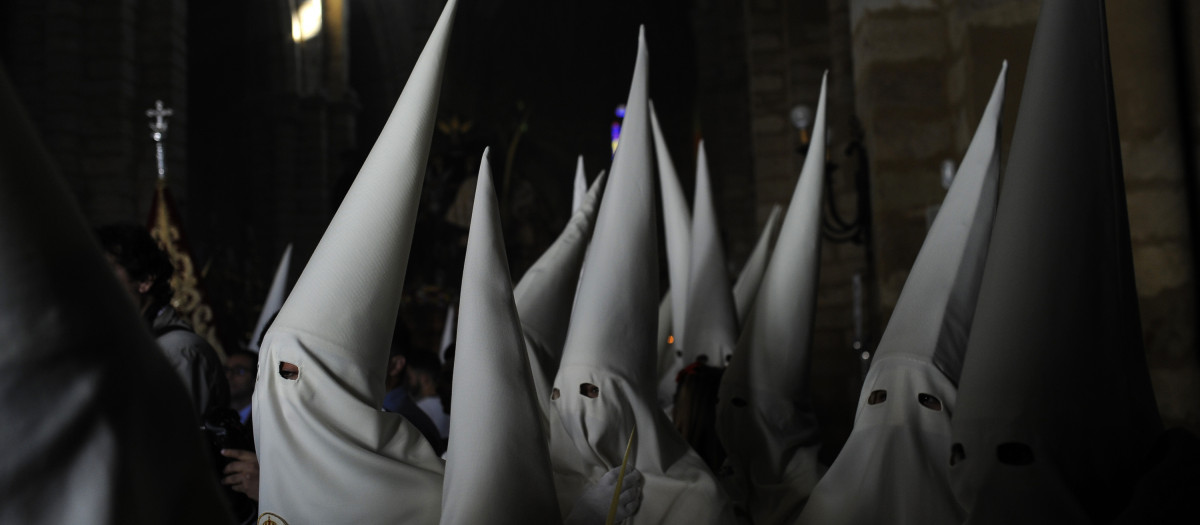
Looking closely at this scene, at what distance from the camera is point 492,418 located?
1.79 meters

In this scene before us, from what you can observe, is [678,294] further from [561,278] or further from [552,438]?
[552,438]

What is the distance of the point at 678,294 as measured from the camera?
188 inches

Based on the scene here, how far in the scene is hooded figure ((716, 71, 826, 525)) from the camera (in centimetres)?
307

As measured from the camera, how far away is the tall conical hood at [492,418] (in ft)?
5.57

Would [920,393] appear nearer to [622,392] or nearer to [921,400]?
[921,400]

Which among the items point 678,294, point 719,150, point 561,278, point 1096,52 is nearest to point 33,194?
point 1096,52

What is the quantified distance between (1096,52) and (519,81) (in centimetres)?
1872

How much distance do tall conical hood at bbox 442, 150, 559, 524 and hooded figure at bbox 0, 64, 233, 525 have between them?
3.20 feet

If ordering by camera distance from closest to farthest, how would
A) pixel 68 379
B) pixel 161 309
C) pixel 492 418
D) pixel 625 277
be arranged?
pixel 68 379, pixel 492 418, pixel 625 277, pixel 161 309

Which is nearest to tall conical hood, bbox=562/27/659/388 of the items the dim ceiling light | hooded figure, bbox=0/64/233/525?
hooded figure, bbox=0/64/233/525

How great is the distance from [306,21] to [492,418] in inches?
568

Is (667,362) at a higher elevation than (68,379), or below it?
below

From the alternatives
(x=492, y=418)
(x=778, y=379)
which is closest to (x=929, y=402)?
(x=492, y=418)

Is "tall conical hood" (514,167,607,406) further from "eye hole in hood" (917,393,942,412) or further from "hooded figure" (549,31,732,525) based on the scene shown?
"eye hole in hood" (917,393,942,412)
